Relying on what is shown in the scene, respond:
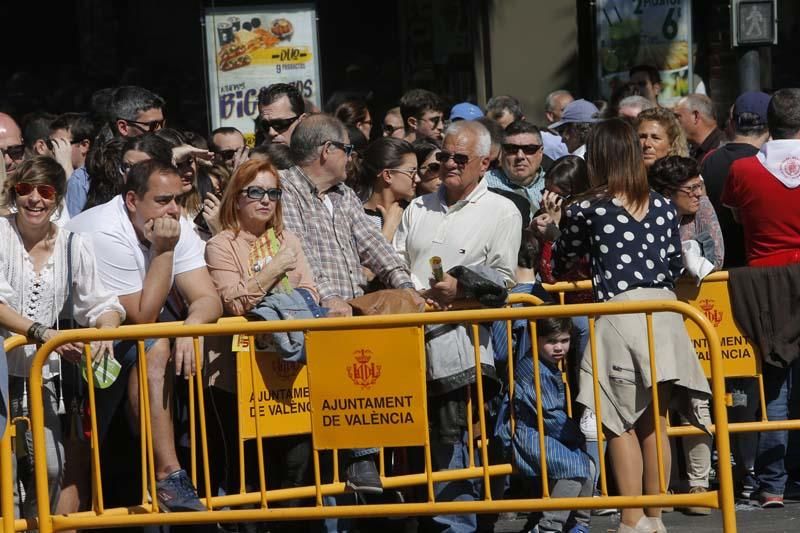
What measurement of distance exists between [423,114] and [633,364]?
4449 mm

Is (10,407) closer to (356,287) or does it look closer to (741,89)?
(356,287)

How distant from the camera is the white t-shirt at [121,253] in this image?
671 centimetres

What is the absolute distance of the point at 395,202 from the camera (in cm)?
847

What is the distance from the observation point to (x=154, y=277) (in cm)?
664

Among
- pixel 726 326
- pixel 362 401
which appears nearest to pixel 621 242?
pixel 726 326

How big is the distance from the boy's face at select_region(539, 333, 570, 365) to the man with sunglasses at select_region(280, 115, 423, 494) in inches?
31.4

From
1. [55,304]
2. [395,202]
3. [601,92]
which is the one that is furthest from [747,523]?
[601,92]

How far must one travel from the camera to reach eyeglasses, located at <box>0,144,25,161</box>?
8837mm

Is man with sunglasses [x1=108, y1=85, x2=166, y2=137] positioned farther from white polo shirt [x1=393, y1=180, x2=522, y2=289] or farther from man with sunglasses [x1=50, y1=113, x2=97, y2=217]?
white polo shirt [x1=393, y1=180, x2=522, y2=289]

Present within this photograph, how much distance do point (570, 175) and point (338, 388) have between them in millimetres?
2351

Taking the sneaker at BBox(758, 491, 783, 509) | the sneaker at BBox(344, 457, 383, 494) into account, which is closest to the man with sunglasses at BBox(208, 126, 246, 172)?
the sneaker at BBox(344, 457, 383, 494)

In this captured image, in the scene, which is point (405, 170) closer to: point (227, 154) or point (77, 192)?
point (227, 154)

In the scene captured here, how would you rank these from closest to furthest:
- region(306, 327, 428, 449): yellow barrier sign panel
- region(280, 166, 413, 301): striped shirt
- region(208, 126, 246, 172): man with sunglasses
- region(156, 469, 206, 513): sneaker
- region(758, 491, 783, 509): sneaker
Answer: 1. region(306, 327, 428, 449): yellow barrier sign panel
2. region(156, 469, 206, 513): sneaker
3. region(280, 166, 413, 301): striped shirt
4. region(758, 491, 783, 509): sneaker
5. region(208, 126, 246, 172): man with sunglasses

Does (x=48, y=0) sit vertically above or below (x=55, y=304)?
above
